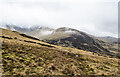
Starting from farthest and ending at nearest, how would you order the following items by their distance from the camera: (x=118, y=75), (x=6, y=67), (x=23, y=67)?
1. (x=118, y=75)
2. (x=23, y=67)
3. (x=6, y=67)

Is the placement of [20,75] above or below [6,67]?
below

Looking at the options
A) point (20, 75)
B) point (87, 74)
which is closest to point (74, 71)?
point (87, 74)

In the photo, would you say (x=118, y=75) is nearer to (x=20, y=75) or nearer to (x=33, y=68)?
(x=33, y=68)

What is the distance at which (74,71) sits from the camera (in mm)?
16609

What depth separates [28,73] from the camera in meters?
13.6

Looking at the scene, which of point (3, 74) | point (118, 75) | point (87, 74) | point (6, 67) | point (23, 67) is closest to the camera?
point (3, 74)

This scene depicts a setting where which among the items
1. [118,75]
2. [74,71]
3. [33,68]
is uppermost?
[33,68]

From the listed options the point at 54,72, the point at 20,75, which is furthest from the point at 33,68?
the point at 54,72

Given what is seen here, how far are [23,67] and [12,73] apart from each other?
2.14m

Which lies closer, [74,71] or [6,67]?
[6,67]

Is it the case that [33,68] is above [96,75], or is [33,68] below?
above

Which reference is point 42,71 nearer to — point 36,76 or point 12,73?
point 36,76

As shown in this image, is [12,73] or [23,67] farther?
[23,67]

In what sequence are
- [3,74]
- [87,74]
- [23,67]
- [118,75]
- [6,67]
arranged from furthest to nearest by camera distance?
[118,75] < [87,74] < [23,67] < [6,67] < [3,74]
